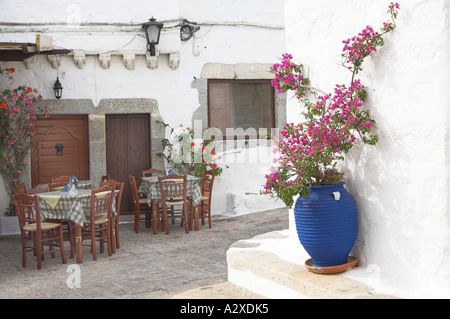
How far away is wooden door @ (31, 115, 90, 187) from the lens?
847 centimetres

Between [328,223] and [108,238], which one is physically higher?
[328,223]

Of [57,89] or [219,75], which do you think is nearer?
[57,89]

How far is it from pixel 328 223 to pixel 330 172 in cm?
39

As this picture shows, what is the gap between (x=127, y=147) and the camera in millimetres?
8852

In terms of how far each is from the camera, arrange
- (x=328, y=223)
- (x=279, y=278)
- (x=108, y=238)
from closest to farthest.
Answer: (x=328, y=223), (x=279, y=278), (x=108, y=238)

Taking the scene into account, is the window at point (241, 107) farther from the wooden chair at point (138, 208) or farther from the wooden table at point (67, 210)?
the wooden table at point (67, 210)

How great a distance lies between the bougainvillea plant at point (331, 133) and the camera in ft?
10.7

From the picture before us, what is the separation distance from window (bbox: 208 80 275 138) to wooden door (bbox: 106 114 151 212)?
1192 millimetres

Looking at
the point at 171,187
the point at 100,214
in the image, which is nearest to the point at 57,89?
the point at 171,187

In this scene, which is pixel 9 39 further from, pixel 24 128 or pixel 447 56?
pixel 447 56

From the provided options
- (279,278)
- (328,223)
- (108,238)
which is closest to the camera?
(328,223)

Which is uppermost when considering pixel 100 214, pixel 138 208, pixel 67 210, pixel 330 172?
pixel 330 172

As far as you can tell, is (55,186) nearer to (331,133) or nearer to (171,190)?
(171,190)

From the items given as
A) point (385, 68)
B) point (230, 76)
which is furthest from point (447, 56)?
point (230, 76)
